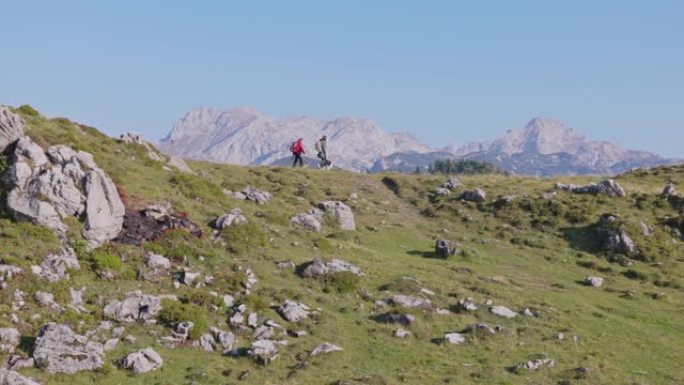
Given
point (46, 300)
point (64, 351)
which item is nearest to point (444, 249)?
point (46, 300)

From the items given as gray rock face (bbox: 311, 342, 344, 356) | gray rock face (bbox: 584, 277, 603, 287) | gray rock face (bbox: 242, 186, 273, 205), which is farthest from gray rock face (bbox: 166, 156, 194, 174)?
gray rock face (bbox: 584, 277, 603, 287)

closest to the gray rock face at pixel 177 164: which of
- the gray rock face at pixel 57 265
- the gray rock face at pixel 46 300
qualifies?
the gray rock face at pixel 57 265

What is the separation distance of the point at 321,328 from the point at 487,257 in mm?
22742

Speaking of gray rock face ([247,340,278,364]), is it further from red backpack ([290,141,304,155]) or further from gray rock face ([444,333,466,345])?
red backpack ([290,141,304,155])

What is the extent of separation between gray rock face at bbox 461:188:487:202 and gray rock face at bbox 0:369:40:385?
4919 centimetres

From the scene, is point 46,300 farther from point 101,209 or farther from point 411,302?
point 411,302

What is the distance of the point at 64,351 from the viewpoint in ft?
85.6

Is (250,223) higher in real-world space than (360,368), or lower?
higher

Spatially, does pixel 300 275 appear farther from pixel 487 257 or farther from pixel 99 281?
pixel 487 257

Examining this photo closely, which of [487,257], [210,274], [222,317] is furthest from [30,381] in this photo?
[487,257]

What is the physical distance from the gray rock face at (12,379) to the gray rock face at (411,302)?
1887cm

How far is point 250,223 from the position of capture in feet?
140

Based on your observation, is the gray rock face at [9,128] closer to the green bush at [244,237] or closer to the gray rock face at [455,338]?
the green bush at [244,237]

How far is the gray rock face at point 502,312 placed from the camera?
1443 inches
